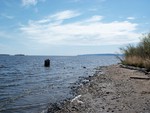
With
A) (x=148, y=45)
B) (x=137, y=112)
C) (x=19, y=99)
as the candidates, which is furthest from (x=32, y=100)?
(x=148, y=45)

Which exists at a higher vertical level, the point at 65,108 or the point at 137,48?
the point at 137,48

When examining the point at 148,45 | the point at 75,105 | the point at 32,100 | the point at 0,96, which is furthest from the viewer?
the point at 148,45

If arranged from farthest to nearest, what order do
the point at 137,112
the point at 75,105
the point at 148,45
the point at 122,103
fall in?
the point at 148,45
the point at 75,105
the point at 122,103
the point at 137,112

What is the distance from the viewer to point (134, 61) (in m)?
40.1

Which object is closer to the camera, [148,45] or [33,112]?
[33,112]

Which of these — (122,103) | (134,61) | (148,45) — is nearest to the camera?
(122,103)

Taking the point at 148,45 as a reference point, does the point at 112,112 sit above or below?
below

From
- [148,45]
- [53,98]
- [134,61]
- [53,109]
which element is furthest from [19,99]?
[134,61]

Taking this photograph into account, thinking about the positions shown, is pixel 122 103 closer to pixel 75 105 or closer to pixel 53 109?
pixel 75 105

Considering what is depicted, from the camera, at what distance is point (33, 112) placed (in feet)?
43.6

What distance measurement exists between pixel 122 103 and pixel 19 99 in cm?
764

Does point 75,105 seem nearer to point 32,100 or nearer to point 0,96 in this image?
point 32,100

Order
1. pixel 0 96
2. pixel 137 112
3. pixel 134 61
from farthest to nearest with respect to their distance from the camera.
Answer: pixel 134 61 < pixel 0 96 < pixel 137 112

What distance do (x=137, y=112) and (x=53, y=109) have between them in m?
4.66
